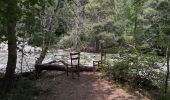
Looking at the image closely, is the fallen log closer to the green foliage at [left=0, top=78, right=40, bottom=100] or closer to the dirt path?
the dirt path

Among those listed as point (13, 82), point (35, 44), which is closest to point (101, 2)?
point (35, 44)

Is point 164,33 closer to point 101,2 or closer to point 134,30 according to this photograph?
point 134,30

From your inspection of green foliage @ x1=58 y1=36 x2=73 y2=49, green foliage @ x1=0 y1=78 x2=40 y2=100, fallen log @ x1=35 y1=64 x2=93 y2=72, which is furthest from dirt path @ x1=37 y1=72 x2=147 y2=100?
green foliage @ x1=58 y1=36 x2=73 y2=49

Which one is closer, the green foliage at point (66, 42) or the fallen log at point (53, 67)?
the fallen log at point (53, 67)

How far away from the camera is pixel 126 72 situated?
11.8m

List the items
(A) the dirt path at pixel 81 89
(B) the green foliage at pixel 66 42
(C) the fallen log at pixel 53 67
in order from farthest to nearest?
(B) the green foliage at pixel 66 42
(C) the fallen log at pixel 53 67
(A) the dirt path at pixel 81 89

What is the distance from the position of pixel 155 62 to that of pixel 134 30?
147 cm

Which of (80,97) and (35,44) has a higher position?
(35,44)

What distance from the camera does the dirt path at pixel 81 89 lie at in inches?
421

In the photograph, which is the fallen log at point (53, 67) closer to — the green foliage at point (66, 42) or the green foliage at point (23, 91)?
the green foliage at point (23, 91)

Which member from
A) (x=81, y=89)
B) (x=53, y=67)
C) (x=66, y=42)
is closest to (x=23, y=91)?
(x=81, y=89)

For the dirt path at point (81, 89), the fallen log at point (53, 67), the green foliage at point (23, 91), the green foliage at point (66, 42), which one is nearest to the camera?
the green foliage at point (23, 91)

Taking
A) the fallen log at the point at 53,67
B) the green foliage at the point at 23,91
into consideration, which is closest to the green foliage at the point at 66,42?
the fallen log at the point at 53,67

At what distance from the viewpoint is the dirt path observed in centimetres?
1069
